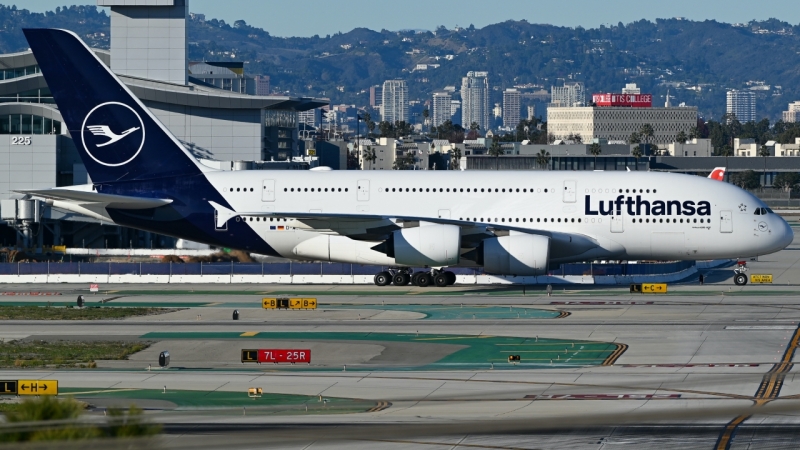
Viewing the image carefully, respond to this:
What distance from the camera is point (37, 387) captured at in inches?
1096

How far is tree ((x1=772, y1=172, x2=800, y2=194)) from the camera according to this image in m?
179

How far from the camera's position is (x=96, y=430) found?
43.3 ft

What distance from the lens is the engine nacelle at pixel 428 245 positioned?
50406 mm

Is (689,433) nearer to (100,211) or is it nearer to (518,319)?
(518,319)

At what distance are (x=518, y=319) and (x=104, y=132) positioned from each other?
22.4 m

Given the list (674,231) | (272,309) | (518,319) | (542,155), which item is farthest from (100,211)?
(542,155)

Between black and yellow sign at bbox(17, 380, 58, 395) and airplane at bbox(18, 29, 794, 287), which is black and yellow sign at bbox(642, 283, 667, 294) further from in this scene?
black and yellow sign at bbox(17, 380, 58, 395)

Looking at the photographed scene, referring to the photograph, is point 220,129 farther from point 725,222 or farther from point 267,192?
point 725,222

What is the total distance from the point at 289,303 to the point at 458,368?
1507 cm

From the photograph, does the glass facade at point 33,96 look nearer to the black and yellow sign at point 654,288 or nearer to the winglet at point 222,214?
the winglet at point 222,214

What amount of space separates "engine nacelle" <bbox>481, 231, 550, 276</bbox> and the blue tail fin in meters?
14.2

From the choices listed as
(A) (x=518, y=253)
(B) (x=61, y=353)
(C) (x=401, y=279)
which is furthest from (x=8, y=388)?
(C) (x=401, y=279)

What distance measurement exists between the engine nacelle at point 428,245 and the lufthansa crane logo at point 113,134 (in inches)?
512

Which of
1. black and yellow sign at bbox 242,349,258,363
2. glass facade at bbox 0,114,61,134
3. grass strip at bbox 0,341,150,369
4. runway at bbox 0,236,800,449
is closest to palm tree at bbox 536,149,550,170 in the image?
glass facade at bbox 0,114,61,134
